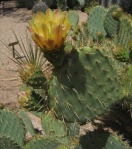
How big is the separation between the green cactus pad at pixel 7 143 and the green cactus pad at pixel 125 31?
1.22 metres

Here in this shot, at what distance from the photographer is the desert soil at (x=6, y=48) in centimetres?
468

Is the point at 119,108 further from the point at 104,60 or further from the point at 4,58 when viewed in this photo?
the point at 4,58

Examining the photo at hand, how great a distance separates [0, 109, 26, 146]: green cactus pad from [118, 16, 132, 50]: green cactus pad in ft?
3.46

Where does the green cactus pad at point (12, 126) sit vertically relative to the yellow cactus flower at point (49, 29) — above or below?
below

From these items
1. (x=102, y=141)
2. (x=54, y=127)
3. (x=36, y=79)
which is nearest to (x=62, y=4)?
(x=54, y=127)

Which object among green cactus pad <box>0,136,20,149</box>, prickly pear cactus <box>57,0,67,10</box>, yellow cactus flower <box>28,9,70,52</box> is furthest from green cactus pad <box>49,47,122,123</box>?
prickly pear cactus <box>57,0,67,10</box>

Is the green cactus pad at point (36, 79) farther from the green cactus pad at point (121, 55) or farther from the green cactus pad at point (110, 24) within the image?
the green cactus pad at point (110, 24)

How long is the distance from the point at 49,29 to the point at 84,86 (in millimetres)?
566

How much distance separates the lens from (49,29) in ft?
5.35

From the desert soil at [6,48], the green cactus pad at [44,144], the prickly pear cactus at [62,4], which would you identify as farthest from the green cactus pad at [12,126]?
the prickly pear cactus at [62,4]

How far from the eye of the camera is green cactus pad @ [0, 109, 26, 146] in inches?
105

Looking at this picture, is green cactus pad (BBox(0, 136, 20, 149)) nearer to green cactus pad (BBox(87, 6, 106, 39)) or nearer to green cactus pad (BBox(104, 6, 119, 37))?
green cactus pad (BBox(104, 6, 119, 37))

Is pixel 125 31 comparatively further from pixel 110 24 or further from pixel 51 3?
pixel 51 3

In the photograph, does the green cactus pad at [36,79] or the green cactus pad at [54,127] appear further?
the green cactus pad at [54,127]
